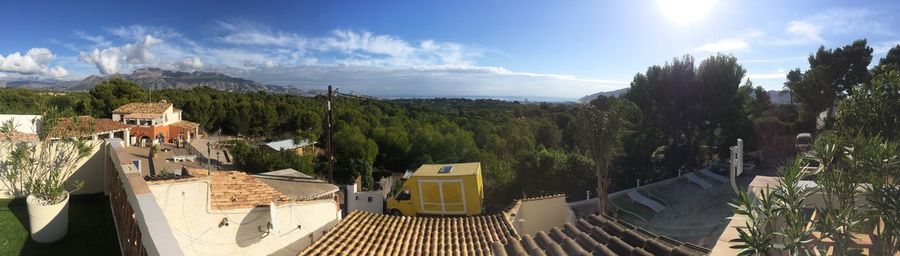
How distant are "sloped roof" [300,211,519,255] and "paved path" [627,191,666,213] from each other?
967cm

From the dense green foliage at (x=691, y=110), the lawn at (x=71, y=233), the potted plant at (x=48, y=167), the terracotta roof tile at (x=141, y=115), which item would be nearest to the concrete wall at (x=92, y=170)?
the potted plant at (x=48, y=167)

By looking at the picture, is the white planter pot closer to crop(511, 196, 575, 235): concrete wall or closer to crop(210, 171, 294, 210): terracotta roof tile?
crop(210, 171, 294, 210): terracotta roof tile

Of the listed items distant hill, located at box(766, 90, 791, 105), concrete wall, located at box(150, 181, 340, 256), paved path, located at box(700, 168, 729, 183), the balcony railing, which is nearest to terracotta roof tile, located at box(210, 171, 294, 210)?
concrete wall, located at box(150, 181, 340, 256)

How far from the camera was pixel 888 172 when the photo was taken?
4234 mm

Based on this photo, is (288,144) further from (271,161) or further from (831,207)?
(831,207)

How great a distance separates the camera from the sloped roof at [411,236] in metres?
7.80

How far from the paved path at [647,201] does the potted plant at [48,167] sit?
1652 centimetres

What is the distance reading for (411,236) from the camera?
893 centimetres

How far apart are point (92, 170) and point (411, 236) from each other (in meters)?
5.45

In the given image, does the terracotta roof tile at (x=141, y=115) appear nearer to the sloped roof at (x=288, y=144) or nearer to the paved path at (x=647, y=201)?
the sloped roof at (x=288, y=144)

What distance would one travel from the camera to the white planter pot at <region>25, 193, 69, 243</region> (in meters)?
5.23

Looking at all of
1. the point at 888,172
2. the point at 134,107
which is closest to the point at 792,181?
the point at 888,172

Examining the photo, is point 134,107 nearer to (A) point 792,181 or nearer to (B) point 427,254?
(B) point 427,254

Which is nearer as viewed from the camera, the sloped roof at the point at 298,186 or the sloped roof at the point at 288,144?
the sloped roof at the point at 298,186
